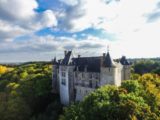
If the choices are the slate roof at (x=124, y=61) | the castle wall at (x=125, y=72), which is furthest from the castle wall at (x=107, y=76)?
the slate roof at (x=124, y=61)

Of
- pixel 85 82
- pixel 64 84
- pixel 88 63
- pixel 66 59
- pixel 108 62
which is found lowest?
pixel 64 84

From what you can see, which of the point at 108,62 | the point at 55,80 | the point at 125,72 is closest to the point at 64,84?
the point at 55,80

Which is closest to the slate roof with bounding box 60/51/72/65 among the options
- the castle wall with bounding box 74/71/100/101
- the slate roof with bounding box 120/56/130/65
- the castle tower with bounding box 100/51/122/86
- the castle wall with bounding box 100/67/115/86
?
the castle wall with bounding box 74/71/100/101

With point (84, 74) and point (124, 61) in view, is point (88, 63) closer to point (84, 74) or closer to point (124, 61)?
point (84, 74)

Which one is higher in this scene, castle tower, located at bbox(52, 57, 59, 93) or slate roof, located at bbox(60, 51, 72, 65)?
slate roof, located at bbox(60, 51, 72, 65)

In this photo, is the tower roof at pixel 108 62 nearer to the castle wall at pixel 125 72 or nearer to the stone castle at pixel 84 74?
the stone castle at pixel 84 74

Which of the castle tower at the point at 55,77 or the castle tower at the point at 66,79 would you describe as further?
the castle tower at the point at 55,77

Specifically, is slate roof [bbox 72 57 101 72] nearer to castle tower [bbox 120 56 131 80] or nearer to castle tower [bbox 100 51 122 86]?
castle tower [bbox 100 51 122 86]

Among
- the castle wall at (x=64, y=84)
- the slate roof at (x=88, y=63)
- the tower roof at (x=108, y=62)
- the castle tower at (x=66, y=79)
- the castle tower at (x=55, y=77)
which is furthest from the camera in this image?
the castle tower at (x=55, y=77)

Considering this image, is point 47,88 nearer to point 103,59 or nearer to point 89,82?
point 89,82

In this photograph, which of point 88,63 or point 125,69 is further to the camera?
point 125,69
